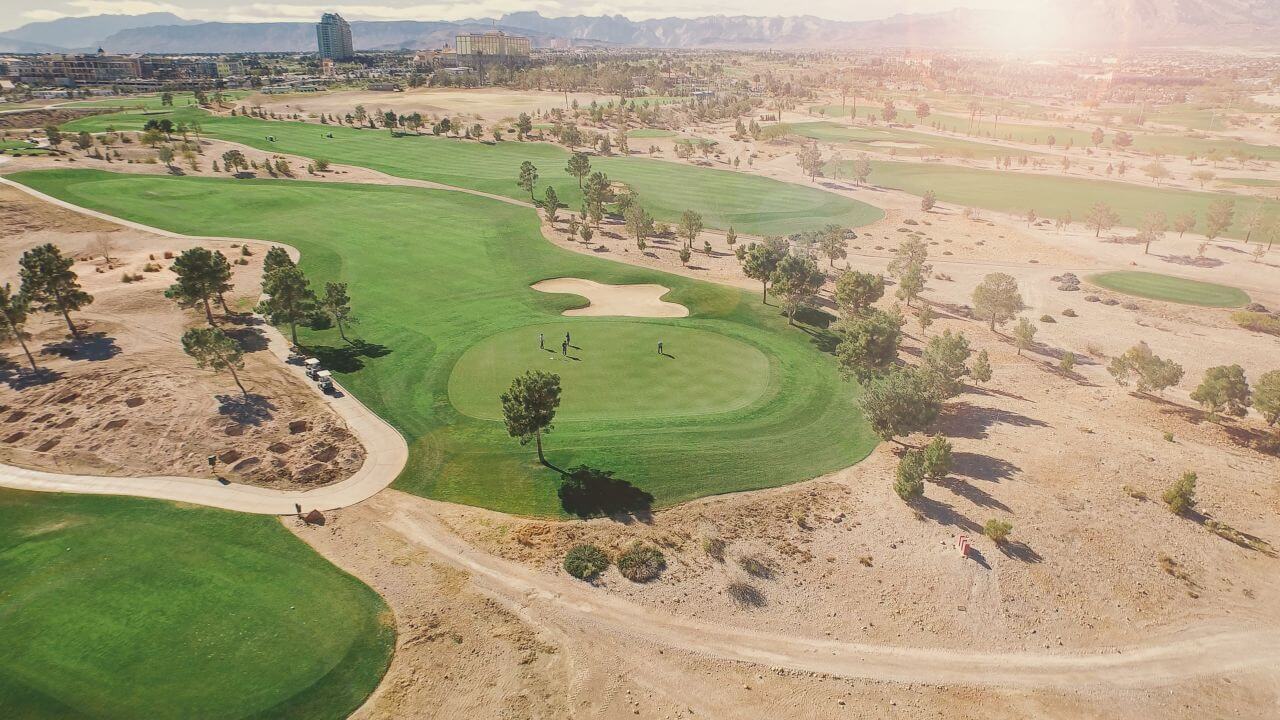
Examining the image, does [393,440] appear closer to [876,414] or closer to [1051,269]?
[876,414]

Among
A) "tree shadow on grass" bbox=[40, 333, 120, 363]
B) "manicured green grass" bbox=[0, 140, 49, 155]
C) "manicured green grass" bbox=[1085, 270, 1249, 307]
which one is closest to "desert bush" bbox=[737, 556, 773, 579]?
"tree shadow on grass" bbox=[40, 333, 120, 363]

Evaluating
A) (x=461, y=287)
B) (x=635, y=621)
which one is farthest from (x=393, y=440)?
(x=461, y=287)

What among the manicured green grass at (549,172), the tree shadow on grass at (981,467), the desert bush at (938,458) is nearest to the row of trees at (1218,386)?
the tree shadow on grass at (981,467)

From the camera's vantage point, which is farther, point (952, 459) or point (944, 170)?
point (944, 170)

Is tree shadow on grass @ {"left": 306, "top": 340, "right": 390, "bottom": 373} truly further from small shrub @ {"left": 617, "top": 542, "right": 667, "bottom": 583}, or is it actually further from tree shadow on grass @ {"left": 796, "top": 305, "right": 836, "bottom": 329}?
tree shadow on grass @ {"left": 796, "top": 305, "right": 836, "bottom": 329}

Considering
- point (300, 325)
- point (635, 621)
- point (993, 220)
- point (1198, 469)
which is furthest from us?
point (993, 220)
